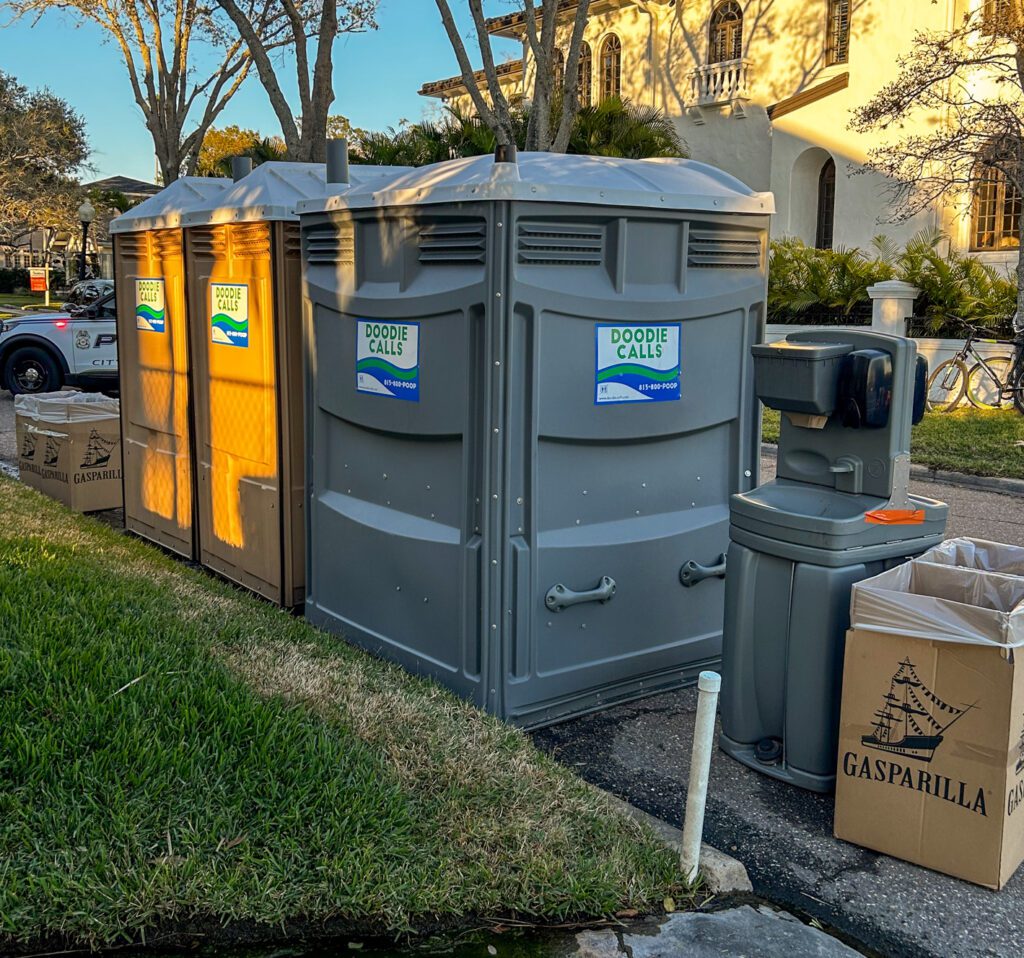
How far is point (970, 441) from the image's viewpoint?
1188 cm

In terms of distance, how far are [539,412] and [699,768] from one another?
5.07 feet

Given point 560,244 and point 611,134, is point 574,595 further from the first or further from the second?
point 611,134

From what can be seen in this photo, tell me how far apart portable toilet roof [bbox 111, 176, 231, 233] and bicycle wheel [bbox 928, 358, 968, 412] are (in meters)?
11.1

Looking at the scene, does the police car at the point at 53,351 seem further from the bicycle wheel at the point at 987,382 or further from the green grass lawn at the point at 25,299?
the green grass lawn at the point at 25,299

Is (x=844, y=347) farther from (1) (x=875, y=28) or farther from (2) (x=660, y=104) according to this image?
(2) (x=660, y=104)

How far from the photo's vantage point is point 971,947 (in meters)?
2.97

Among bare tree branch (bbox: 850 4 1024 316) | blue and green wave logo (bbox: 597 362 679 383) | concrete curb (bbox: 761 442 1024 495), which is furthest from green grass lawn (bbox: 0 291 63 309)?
blue and green wave logo (bbox: 597 362 679 383)

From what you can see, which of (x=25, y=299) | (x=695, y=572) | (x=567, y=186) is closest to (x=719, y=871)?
(x=695, y=572)

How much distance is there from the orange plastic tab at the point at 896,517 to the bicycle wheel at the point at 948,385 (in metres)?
11.9

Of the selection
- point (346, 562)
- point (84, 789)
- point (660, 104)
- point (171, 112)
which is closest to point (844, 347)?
point (346, 562)

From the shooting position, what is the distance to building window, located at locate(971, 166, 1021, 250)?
761 inches

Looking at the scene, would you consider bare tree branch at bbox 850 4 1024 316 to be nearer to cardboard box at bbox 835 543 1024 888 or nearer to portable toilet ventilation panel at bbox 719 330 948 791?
portable toilet ventilation panel at bbox 719 330 948 791

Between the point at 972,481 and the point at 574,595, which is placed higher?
the point at 574,595

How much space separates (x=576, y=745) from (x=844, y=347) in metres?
1.81
